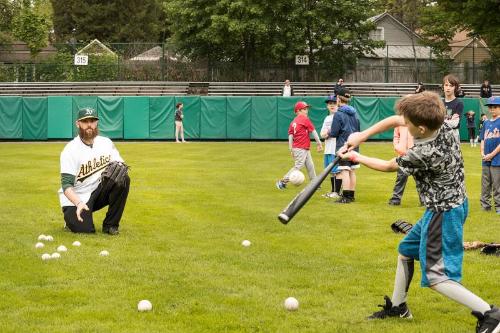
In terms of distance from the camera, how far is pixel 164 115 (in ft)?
128

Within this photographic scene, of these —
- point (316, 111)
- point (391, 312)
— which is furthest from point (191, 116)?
point (391, 312)

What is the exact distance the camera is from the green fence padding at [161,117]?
38.8 meters

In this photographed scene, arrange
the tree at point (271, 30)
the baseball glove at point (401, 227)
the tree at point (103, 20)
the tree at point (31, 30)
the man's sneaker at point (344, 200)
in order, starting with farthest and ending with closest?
the tree at point (103, 20) < the tree at point (31, 30) < the tree at point (271, 30) < the man's sneaker at point (344, 200) < the baseball glove at point (401, 227)

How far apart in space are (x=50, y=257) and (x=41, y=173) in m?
12.2

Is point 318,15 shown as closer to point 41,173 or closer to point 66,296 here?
point 41,173

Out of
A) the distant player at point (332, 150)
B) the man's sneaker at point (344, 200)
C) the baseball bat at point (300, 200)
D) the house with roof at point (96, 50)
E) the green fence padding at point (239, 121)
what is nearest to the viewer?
the baseball bat at point (300, 200)

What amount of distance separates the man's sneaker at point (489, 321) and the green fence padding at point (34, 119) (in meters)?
34.5

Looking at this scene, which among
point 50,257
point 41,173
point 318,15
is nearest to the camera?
point 50,257

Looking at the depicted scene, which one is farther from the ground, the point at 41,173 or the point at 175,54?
the point at 175,54

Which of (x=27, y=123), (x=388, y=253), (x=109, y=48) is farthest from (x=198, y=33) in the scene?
(x=388, y=253)

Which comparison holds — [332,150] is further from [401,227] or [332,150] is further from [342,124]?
[401,227]

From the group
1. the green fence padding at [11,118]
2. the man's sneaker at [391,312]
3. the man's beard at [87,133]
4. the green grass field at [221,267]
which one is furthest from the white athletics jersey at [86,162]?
the green fence padding at [11,118]

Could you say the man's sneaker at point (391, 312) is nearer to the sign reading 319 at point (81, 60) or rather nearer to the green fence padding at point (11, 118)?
the green fence padding at point (11, 118)

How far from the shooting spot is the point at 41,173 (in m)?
20.9
